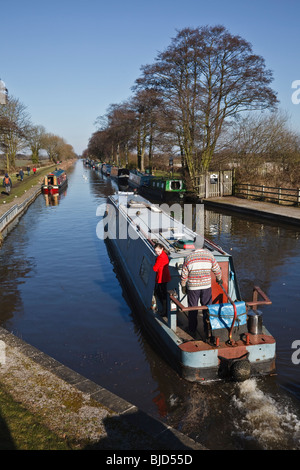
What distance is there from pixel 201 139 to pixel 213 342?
88.4 feet

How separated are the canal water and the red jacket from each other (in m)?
1.65

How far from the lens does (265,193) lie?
26375mm

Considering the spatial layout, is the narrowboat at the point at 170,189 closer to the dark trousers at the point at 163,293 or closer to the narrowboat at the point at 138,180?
the narrowboat at the point at 138,180

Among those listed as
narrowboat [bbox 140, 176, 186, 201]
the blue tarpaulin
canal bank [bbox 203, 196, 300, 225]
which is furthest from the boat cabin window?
the blue tarpaulin

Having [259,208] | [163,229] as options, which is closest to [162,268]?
[163,229]

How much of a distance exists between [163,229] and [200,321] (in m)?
3.65

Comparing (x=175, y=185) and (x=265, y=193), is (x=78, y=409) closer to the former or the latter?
(x=265, y=193)

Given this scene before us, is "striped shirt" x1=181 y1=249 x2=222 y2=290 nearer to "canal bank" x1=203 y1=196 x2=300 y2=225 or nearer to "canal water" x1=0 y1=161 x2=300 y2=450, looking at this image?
"canal water" x1=0 y1=161 x2=300 y2=450

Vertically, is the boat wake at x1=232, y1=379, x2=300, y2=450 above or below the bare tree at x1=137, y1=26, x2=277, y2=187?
below

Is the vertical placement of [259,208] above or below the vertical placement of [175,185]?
below

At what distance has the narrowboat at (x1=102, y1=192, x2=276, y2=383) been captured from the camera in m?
6.41

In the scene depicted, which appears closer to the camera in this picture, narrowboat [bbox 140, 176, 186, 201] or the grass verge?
the grass verge
